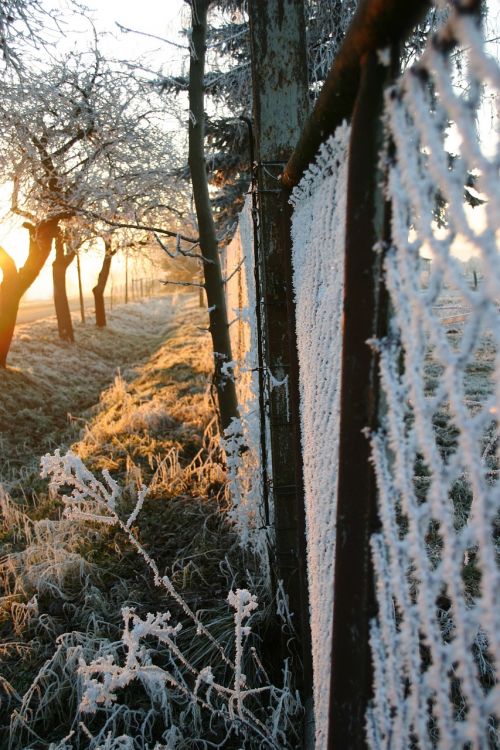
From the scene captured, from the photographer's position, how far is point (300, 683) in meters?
2.10

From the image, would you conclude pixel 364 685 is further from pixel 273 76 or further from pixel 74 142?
pixel 74 142

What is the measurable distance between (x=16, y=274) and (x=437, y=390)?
39.6 feet

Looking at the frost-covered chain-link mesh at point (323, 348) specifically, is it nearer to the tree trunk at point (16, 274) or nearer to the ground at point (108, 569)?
the ground at point (108, 569)

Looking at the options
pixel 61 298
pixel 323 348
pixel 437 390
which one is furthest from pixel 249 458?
pixel 61 298

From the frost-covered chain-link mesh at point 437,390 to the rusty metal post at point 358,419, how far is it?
3 cm

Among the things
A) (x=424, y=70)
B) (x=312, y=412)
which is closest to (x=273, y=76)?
(x=312, y=412)

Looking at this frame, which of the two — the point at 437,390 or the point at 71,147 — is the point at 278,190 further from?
the point at 71,147

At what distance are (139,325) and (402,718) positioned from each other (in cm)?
2372

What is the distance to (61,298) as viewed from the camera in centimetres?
1512

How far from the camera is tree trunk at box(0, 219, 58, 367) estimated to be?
10711 millimetres

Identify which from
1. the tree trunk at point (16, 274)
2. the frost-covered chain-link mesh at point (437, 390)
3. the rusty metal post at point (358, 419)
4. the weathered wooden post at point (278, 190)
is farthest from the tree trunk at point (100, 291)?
the frost-covered chain-link mesh at point (437, 390)

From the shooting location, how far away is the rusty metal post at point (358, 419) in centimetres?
66

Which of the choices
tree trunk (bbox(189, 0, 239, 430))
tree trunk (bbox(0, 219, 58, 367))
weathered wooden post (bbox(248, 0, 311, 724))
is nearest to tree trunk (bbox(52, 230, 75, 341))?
tree trunk (bbox(0, 219, 58, 367))

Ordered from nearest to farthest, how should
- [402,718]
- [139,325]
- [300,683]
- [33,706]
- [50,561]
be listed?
[402,718], [300,683], [33,706], [50,561], [139,325]
